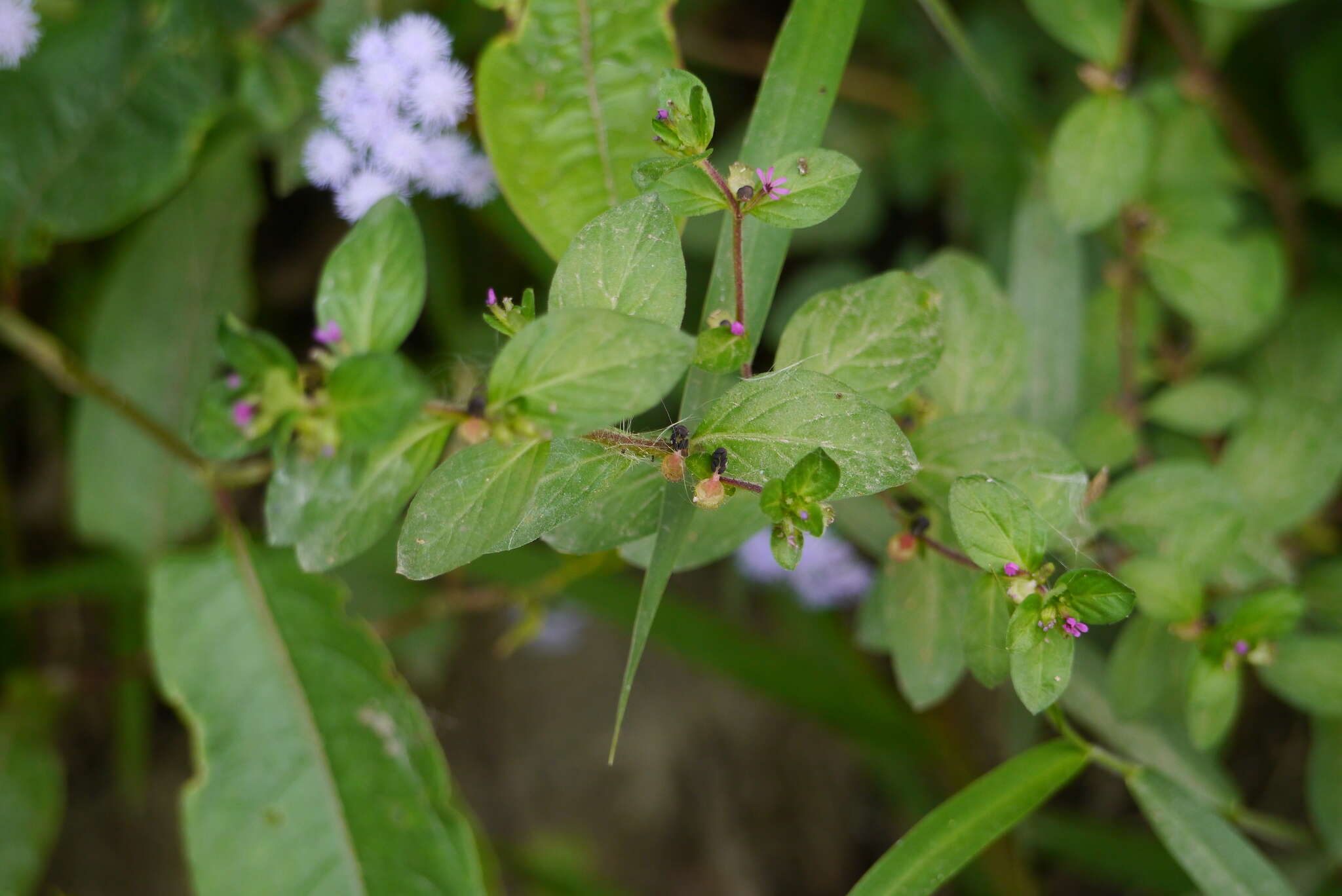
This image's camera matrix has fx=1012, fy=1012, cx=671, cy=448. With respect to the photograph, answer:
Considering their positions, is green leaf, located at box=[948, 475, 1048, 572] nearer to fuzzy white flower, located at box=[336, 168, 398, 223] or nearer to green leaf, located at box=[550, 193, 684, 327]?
green leaf, located at box=[550, 193, 684, 327]

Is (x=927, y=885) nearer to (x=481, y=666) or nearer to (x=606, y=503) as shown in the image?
(x=606, y=503)

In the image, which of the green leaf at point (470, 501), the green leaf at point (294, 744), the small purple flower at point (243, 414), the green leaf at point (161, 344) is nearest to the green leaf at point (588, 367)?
the green leaf at point (470, 501)

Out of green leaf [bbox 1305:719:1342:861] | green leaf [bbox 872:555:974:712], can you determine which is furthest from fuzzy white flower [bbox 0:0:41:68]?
green leaf [bbox 1305:719:1342:861]

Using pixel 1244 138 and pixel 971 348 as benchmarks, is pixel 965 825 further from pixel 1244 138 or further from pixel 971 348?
pixel 1244 138

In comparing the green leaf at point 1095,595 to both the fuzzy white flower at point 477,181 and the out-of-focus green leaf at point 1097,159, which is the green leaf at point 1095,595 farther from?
the fuzzy white flower at point 477,181

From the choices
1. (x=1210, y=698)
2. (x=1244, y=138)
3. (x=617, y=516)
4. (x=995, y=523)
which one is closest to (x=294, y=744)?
(x=617, y=516)

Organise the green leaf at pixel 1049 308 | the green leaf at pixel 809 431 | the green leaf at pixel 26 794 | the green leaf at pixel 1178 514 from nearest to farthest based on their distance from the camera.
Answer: the green leaf at pixel 809 431 → the green leaf at pixel 1178 514 → the green leaf at pixel 1049 308 → the green leaf at pixel 26 794
